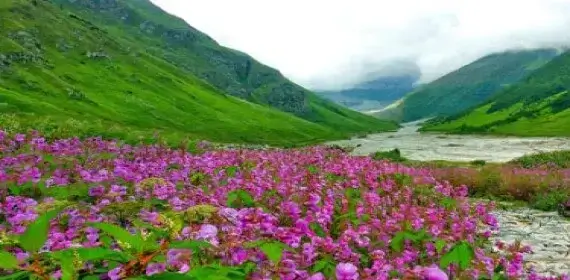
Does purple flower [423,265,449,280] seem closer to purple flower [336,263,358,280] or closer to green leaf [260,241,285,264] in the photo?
purple flower [336,263,358,280]

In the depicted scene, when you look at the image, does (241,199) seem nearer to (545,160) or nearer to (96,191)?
(96,191)

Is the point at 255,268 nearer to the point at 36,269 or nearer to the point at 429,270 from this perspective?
the point at 429,270

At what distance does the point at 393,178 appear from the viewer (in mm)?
17672

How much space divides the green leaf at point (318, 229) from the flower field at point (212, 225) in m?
0.04

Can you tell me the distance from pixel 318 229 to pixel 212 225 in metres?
2.14

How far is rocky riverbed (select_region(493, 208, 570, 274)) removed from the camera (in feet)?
43.5

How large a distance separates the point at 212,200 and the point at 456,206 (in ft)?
22.8

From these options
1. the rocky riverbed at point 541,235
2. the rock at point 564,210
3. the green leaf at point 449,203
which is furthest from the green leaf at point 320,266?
the rock at point 564,210

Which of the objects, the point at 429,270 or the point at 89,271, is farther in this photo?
the point at 89,271

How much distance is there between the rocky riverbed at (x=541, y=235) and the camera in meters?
Result: 13.3

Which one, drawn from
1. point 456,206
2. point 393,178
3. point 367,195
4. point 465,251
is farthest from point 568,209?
point 465,251

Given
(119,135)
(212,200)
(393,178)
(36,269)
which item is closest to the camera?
(36,269)

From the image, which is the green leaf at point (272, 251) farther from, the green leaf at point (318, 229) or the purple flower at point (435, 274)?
the green leaf at point (318, 229)

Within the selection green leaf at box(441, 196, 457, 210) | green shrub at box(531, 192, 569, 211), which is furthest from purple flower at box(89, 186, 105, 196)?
green shrub at box(531, 192, 569, 211)
